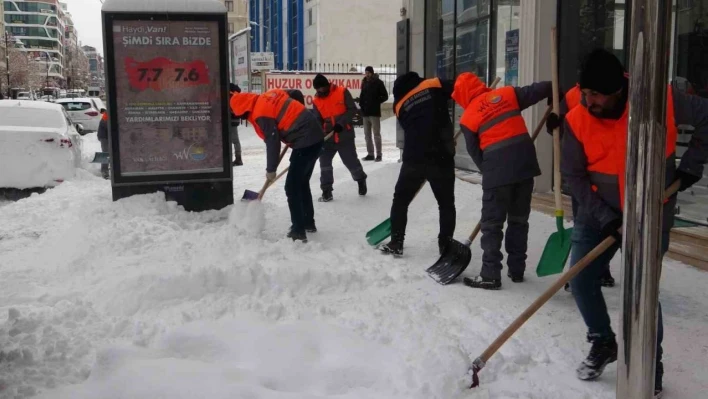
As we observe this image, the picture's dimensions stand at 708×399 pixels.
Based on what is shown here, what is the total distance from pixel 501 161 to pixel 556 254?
77 centimetres

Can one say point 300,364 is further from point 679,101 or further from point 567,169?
point 679,101

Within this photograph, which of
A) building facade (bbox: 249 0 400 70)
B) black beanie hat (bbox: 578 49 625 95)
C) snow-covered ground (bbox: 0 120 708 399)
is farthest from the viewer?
building facade (bbox: 249 0 400 70)

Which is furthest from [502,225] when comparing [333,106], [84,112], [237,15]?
[237,15]

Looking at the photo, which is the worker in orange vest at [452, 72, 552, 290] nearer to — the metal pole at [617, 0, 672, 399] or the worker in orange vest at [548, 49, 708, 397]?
the worker in orange vest at [548, 49, 708, 397]

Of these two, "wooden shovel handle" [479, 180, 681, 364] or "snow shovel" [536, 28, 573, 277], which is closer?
"wooden shovel handle" [479, 180, 681, 364]

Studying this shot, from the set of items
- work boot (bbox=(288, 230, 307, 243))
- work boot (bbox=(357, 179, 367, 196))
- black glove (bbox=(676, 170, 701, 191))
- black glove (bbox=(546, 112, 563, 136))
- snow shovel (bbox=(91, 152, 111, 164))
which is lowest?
work boot (bbox=(288, 230, 307, 243))

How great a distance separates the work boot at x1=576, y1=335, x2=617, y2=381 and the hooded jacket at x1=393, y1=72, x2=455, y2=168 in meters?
2.74

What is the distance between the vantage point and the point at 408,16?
523 inches

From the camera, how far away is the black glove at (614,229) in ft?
10.9

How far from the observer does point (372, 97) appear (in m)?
13.7

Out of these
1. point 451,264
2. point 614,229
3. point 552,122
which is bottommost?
point 451,264

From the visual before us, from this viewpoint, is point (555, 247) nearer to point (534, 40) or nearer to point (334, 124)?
point (534, 40)

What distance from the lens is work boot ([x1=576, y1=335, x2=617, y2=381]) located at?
363 centimetres

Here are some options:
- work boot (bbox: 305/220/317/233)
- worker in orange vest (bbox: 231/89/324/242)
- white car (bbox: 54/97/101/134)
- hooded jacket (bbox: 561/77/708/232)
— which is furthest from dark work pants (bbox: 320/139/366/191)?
white car (bbox: 54/97/101/134)
